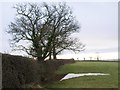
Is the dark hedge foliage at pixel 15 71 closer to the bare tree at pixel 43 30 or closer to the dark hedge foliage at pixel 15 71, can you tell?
the dark hedge foliage at pixel 15 71

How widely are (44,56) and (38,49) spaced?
123 centimetres

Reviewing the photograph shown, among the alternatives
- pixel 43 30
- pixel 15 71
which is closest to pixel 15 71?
pixel 15 71

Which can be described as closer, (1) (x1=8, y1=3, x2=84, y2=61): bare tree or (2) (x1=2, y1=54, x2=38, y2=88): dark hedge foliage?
(2) (x1=2, y1=54, x2=38, y2=88): dark hedge foliage

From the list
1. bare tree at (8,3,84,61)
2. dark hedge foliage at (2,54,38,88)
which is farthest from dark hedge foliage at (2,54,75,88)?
bare tree at (8,3,84,61)

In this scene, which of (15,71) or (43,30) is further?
(43,30)

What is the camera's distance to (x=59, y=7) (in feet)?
126

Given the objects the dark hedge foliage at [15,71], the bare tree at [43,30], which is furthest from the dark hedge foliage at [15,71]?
the bare tree at [43,30]

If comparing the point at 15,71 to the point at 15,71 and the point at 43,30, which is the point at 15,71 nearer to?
the point at 15,71

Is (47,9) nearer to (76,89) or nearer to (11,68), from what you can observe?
(76,89)

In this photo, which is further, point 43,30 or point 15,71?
point 43,30

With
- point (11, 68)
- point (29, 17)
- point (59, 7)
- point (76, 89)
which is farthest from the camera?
point (59, 7)

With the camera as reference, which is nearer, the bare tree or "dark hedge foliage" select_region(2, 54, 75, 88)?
"dark hedge foliage" select_region(2, 54, 75, 88)

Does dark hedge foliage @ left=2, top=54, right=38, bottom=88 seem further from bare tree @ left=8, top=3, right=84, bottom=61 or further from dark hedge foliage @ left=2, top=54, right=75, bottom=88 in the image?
bare tree @ left=8, top=3, right=84, bottom=61

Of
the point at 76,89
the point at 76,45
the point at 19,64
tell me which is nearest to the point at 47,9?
the point at 76,45
